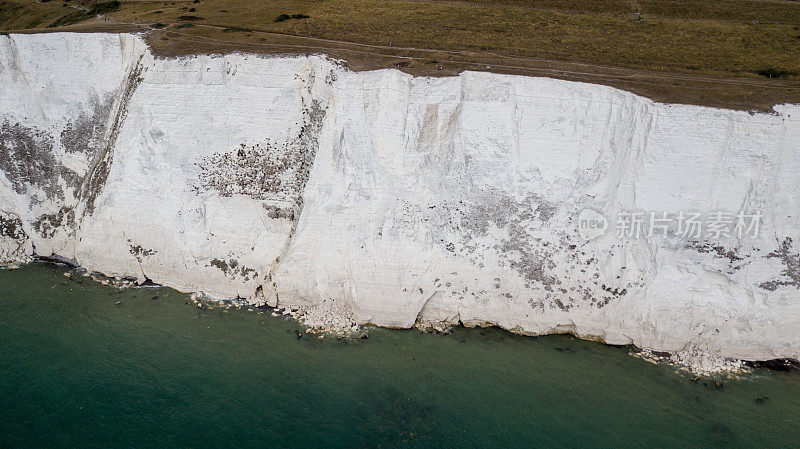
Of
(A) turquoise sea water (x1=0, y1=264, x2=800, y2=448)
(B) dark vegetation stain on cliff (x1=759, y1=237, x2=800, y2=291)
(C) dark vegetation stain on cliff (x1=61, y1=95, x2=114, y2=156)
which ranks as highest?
(C) dark vegetation stain on cliff (x1=61, y1=95, x2=114, y2=156)

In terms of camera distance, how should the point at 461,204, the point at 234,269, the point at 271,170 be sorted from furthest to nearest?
the point at 271,170
the point at 234,269
the point at 461,204

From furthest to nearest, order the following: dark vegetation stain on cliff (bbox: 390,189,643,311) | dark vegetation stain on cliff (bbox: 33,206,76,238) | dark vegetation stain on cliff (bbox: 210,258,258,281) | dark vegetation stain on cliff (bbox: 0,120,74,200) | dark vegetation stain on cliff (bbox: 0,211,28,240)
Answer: dark vegetation stain on cliff (bbox: 0,120,74,200), dark vegetation stain on cliff (bbox: 0,211,28,240), dark vegetation stain on cliff (bbox: 33,206,76,238), dark vegetation stain on cliff (bbox: 210,258,258,281), dark vegetation stain on cliff (bbox: 390,189,643,311)

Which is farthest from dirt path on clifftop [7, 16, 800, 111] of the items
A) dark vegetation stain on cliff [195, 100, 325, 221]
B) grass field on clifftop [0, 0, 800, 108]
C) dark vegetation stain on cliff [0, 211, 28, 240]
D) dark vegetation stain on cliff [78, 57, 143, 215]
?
dark vegetation stain on cliff [0, 211, 28, 240]

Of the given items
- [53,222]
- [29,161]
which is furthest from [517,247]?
[29,161]

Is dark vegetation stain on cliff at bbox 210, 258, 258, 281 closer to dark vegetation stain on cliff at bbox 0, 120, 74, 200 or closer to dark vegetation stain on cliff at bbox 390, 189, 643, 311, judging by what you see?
dark vegetation stain on cliff at bbox 390, 189, 643, 311

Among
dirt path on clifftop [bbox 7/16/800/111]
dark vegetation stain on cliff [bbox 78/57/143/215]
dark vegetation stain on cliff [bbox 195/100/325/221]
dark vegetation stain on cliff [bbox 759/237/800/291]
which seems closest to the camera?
dark vegetation stain on cliff [bbox 759/237/800/291]

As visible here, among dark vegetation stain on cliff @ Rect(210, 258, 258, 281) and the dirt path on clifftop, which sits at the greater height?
the dirt path on clifftop

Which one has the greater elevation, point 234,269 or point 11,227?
point 11,227

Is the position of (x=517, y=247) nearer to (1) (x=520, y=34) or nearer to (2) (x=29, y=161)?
(1) (x=520, y=34)
